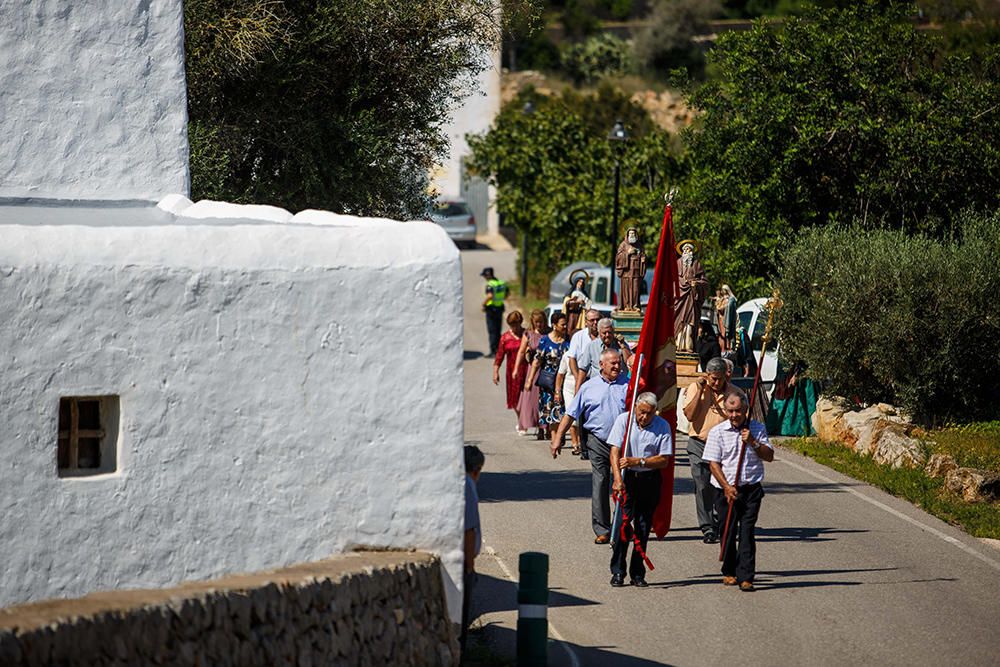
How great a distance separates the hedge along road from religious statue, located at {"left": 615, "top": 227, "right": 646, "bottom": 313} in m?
5.07

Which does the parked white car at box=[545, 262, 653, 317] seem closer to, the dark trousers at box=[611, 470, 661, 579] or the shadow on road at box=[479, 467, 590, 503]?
the shadow on road at box=[479, 467, 590, 503]

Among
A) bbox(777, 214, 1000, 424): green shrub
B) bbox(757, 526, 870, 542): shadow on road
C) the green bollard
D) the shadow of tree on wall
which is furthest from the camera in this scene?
bbox(777, 214, 1000, 424): green shrub

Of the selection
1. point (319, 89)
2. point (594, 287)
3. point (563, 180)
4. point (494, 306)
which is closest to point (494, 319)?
point (494, 306)

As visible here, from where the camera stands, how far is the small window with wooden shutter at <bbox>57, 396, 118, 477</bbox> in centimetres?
912

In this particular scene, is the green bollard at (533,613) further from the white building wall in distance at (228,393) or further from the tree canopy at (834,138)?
the tree canopy at (834,138)

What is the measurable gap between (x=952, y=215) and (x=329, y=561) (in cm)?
1955

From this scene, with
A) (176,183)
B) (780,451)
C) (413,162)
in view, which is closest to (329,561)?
(176,183)

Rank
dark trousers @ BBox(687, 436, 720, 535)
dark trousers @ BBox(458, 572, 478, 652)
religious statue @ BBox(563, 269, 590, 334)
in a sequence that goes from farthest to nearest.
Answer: religious statue @ BBox(563, 269, 590, 334) → dark trousers @ BBox(687, 436, 720, 535) → dark trousers @ BBox(458, 572, 478, 652)

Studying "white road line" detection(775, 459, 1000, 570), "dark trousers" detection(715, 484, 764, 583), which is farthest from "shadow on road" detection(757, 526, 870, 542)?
"dark trousers" detection(715, 484, 764, 583)

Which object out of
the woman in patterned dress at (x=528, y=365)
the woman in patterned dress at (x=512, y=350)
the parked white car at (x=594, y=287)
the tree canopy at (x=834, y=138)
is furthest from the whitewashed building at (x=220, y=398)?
the parked white car at (x=594, y=287)

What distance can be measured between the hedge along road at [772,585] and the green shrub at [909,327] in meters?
3.64

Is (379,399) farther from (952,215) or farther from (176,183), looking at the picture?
(952,215)

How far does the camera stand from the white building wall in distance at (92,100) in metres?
12.6

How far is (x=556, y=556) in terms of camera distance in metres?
13.8
